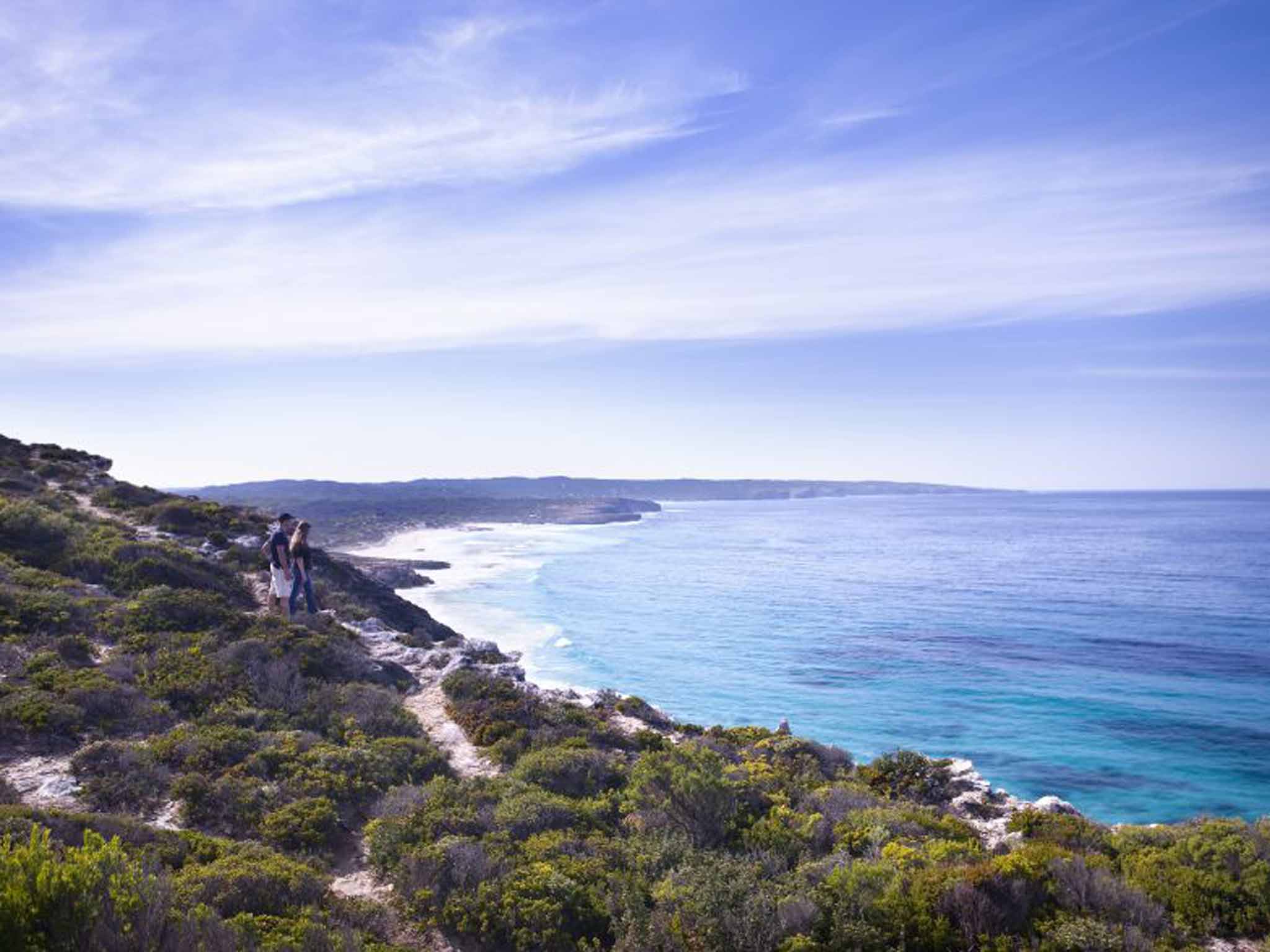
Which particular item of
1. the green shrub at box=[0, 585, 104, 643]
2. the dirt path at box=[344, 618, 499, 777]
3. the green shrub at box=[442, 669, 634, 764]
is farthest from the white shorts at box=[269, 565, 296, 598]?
the green shrub at box=[442, 669, 634, 764]

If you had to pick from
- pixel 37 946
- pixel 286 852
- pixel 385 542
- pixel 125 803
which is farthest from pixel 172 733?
pixel 385 542

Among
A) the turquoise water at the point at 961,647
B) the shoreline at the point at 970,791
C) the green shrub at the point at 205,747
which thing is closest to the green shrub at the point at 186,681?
the green shrub at the point at 205,747

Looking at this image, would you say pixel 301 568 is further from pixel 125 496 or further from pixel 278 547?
pixel 125 496

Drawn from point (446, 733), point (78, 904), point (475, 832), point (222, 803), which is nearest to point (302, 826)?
point (222, 803)

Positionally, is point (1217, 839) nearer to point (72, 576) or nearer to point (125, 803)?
point (125, 803)

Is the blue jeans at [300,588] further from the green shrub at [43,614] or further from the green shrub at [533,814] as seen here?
the green shrub at [533,814]

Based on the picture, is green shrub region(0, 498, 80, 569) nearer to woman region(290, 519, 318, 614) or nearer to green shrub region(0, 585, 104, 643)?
green shrub region(0, 585, 104, 643)
